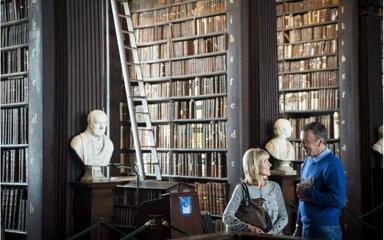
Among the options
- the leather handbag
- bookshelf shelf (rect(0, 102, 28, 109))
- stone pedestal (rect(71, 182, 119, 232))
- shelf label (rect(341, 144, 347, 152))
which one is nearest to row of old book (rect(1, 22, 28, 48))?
bookshelf shelf (rect(0, 102, 28, 109))

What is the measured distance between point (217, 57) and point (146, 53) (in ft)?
4.08

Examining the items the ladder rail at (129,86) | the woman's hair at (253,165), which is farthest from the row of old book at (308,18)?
the woman's hair at (253,165)

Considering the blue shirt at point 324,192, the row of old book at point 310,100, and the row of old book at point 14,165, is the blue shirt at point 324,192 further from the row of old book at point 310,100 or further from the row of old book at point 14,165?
the row of old book at point 310,100

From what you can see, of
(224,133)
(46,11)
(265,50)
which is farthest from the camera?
(224,133)

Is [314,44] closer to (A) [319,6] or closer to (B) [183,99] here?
(A) [319,6]

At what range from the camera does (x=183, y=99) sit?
830 cm

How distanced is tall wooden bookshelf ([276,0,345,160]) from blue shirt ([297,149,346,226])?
13.7 ft

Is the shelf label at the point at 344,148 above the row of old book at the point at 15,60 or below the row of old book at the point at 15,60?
below

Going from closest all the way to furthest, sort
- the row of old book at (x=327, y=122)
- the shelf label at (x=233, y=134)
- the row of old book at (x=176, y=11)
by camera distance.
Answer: the shelf label at (x=233, y=134) < the row of old book at (x=176, y=11) < the row of old book at (x=327, y=122)

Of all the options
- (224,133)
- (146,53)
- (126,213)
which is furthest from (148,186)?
(146,53)

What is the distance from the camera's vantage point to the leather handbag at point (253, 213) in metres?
4.00

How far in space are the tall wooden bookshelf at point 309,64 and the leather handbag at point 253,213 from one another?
4406 millimetres

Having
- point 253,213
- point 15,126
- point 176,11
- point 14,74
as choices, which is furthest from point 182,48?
point 253,213

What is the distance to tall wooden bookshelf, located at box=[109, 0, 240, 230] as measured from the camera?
7723 mm
